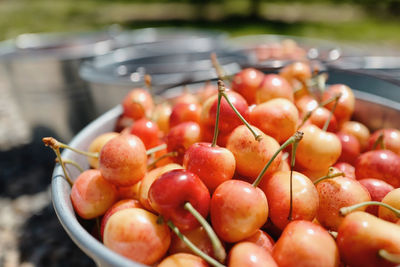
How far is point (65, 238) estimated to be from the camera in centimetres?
168

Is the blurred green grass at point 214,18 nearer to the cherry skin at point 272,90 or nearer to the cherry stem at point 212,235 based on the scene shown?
the cherry skin at point 272,90

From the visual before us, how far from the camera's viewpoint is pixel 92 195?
2.59 feet

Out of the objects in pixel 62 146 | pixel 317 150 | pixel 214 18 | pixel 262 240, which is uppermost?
pixel 214 18

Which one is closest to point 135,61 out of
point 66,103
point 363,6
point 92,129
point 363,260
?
point 66,103

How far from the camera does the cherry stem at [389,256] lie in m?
0.59

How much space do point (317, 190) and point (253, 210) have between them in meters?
0.23

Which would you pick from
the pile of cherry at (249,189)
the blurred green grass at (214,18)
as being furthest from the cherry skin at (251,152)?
the blurred green grass at (214,18)

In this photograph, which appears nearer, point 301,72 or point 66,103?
point 301,72

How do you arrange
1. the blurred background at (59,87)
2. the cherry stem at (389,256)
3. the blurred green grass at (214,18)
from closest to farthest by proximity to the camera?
the cherry stem at (389,256) < the blurred background at (59,87) < the blurred green grass at (214,18)

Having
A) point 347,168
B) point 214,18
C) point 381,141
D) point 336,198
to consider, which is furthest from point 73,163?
point 214,18

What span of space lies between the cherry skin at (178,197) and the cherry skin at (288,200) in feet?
0.57

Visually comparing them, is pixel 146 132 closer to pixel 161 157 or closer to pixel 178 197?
pixel 161 157

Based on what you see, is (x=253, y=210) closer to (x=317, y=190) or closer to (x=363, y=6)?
(x=317, y=190)

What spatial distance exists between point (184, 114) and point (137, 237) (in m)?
0.46
